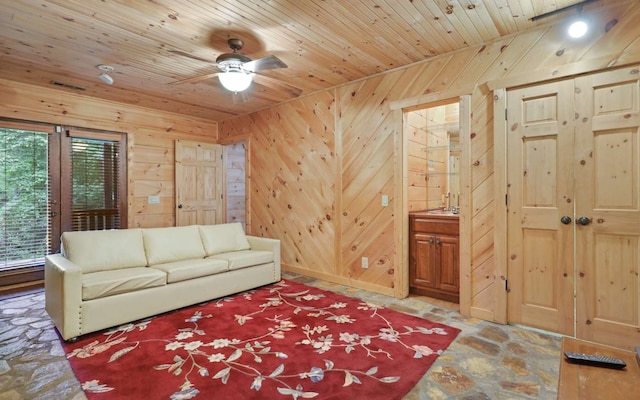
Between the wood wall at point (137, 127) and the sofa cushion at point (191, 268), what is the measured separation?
7.29 ft

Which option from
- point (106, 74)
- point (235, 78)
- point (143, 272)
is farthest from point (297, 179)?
point (106, 74)

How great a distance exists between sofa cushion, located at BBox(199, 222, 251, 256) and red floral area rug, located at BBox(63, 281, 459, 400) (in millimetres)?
844

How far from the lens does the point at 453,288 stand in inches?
140

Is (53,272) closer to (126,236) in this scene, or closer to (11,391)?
(126,236)

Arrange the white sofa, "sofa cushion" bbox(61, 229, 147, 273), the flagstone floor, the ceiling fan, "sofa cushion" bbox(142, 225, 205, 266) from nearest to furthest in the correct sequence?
the flagstone floor < the white sofa < the ceiling fan < "sofa cushion" bbox(61, 229, 147, 273) < "sofa cushion" bbox(142, 225, 205, 266)

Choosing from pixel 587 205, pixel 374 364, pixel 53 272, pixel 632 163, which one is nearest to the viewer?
pixel 374 364

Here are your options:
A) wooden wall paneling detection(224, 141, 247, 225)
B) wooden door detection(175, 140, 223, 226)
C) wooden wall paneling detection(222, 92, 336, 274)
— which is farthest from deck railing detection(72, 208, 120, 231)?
wooden wall paneling detection(224, 141, 247, 225)

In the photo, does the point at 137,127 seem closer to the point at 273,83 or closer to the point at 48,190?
the point at 48,190

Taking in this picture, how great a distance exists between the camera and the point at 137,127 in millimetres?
5289

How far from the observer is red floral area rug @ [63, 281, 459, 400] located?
201 cm

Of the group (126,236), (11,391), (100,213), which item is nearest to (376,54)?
(126,236)

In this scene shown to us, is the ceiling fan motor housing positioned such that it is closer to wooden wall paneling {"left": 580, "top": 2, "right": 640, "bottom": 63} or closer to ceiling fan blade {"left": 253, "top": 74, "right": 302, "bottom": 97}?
ceiling fan blade {"left": 253, "top": 74, "right": 302, "bottom": 97}

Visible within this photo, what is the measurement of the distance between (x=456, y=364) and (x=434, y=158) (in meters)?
2.81

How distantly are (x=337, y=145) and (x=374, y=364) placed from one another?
2.78 m
